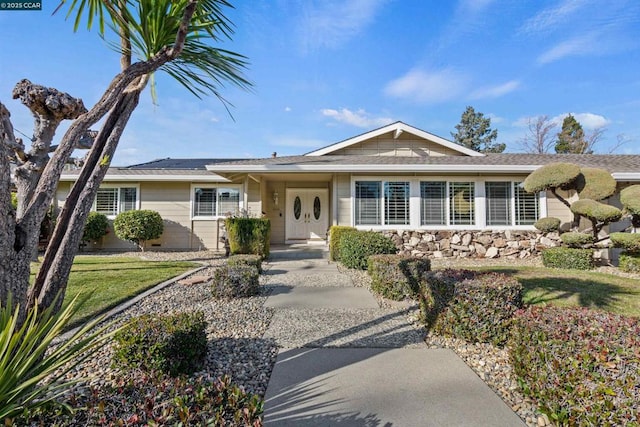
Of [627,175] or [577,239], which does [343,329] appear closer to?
[577,239]

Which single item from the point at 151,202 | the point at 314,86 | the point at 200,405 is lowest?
the point at 200,405

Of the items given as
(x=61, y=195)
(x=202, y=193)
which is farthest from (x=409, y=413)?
(x=61, y=195)

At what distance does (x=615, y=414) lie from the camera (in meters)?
1.74

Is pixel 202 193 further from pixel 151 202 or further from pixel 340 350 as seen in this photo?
pixel 340 350

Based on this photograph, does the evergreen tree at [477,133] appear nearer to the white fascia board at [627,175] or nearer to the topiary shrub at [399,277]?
the white fascia board at [627,175]

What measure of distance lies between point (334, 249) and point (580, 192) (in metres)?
6.81

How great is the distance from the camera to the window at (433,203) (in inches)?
385

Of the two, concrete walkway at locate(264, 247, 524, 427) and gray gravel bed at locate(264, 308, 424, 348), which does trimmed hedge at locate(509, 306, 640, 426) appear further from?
gray gravel bed at locate(264, 308, 424, 348)

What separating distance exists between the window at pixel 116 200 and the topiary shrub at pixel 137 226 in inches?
36.6

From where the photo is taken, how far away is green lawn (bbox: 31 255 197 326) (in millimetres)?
→ 4375

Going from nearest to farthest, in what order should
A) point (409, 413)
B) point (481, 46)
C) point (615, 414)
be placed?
point (615, 414), point (409, 413), point (481, 46)

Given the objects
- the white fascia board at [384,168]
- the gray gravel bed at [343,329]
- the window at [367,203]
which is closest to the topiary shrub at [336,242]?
the window at [367,203]

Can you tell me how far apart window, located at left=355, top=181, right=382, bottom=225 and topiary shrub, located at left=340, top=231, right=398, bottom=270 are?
7.22ft

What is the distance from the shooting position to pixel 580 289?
548 centimetres
